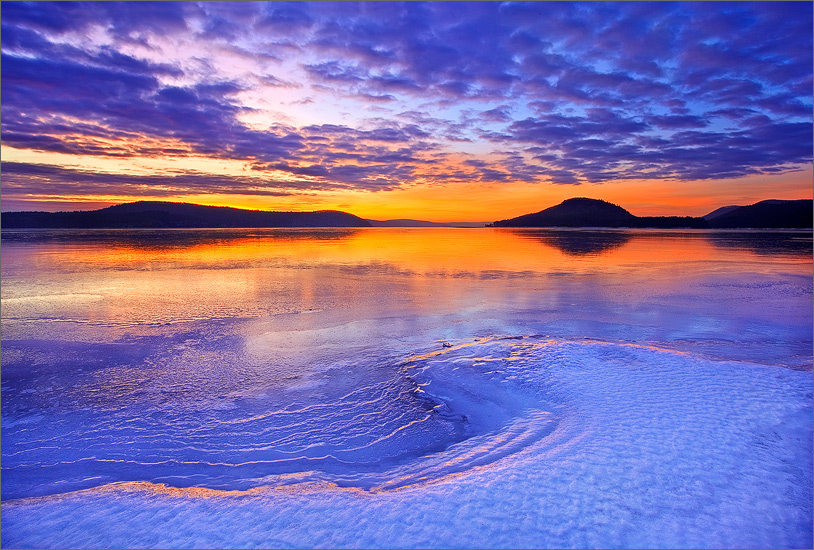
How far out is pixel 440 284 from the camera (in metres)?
13.4

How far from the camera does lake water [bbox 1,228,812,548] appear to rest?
2.85 metres

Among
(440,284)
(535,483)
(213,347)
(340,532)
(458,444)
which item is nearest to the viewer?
(340,532)

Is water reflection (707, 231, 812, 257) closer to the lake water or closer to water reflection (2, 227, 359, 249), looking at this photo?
the lake water

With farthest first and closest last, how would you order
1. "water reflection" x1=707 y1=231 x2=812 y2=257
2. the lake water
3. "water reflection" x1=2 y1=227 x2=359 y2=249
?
"water reflection" x1=2 y1=227 x2=359 y2=249 → "water reflection" x1=707 y1=231 x2=812 y2=257 → the lake water

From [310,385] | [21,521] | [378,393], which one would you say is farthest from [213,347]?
[21,521]

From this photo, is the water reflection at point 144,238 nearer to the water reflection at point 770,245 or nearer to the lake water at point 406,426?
the lake water at point 406,426

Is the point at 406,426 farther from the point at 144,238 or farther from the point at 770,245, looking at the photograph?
the point at 144,238

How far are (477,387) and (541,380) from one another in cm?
82

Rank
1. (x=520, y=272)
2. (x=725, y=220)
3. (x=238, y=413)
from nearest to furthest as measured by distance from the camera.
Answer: (x=238, y=413) → (x=520, y=272) → (x=725, y=220)

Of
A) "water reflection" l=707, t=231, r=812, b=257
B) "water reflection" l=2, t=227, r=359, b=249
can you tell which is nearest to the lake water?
"water reflection" l=707, t=231, r=812, b=257

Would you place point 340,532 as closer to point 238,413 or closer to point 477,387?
point 238,413

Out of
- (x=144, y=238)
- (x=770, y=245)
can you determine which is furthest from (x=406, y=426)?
(x=144, y=238)

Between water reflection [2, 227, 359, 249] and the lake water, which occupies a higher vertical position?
water reflection [2, 227, 359, 249]

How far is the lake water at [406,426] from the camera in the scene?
2846 millimetres
